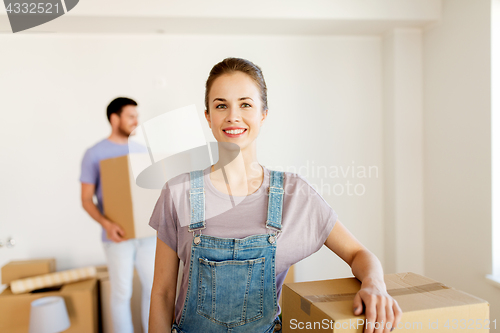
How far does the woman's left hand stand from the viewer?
23.1 inches

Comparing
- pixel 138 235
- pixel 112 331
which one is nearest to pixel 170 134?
pixel 138 235

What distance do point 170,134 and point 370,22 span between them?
1361 mm

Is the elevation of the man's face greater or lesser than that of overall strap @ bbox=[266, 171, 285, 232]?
greater

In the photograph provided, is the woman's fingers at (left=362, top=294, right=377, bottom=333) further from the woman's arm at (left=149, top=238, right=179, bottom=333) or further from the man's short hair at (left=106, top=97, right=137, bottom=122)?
the man's short hair at (left=106, top=97, right=137, bottom=122)

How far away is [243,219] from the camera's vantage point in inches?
33.4

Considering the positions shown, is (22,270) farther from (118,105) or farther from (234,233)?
(234,233)

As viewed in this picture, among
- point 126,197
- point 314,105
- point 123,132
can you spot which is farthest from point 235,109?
point 314,105

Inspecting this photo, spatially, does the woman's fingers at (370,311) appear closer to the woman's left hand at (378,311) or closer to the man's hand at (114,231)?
the woman's left hand at (378,311)

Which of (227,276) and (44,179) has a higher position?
(44,179)

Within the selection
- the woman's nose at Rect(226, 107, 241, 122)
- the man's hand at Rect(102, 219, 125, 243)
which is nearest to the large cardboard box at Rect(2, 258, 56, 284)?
the man's hand at Rect(102, 219, 125, 243)

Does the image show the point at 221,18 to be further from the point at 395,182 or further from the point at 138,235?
the point at 395,182

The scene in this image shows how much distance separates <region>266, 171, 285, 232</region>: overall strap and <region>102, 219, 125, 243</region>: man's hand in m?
1.20

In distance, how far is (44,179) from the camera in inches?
82.4

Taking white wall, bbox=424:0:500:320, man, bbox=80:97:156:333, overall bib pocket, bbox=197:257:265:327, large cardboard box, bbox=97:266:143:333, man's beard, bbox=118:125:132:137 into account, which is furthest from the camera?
man's beard, bbox=118:125:132:137
